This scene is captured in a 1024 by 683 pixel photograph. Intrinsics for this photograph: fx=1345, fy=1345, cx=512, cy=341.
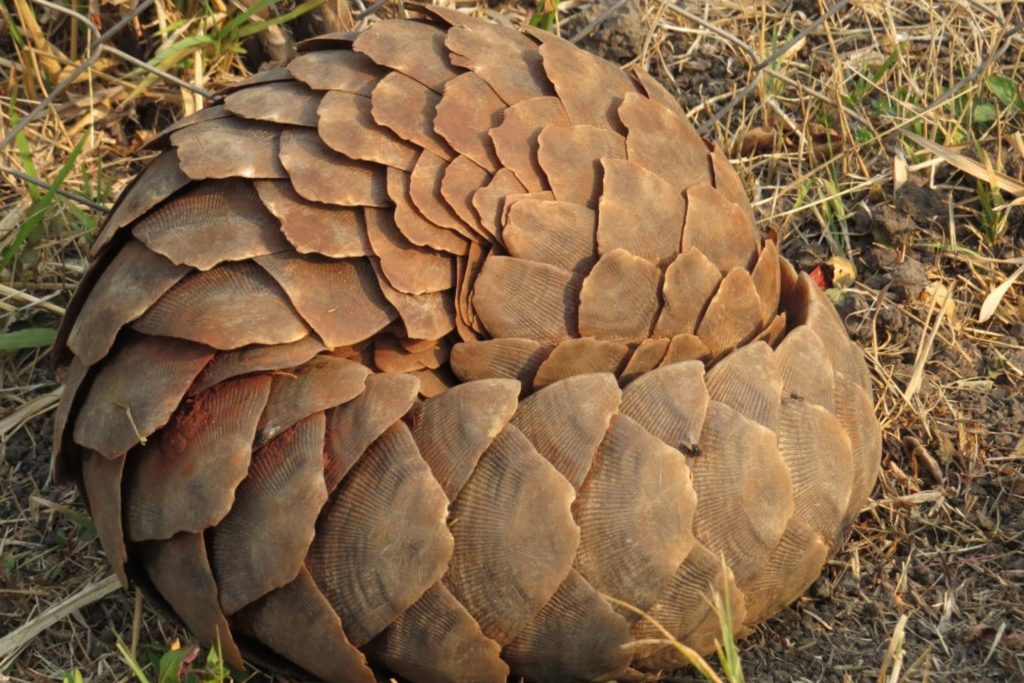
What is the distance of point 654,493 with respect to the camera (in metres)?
2.24

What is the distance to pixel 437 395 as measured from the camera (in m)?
2.32

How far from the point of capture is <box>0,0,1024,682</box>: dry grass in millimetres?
2719


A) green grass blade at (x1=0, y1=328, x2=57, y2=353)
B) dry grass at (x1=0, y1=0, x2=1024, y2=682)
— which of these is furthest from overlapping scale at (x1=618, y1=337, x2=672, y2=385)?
green grass blade at (x1=0, y1=328, x2=57, y2=353)

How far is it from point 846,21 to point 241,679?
2.46 m

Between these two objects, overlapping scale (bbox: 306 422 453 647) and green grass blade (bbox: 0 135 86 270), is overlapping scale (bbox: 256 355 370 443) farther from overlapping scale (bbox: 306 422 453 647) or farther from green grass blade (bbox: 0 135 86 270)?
green grass blade (bbox: 0 135 86 270)

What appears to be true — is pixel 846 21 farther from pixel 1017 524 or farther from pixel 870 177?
pixel 1017 524

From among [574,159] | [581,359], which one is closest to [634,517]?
[581,359]

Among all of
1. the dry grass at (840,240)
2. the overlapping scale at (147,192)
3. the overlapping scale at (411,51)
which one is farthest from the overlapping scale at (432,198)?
the dry grass at (840,240)

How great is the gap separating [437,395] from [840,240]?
1.50 metres

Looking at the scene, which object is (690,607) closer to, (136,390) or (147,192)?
(136,390)

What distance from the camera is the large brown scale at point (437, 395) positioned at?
2.23 m

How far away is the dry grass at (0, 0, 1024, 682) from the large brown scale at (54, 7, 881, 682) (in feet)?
1.25

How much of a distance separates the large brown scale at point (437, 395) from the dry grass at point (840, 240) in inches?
15.0

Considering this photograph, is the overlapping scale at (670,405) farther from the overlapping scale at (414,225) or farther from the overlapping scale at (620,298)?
the overlapping scale at (414,225)
